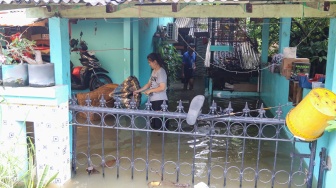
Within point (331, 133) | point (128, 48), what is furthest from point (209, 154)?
point (128, 48)

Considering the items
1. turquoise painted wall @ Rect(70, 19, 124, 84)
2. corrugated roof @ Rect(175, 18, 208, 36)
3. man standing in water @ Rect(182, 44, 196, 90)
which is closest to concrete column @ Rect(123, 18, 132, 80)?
turquoise painted wall @ Rect(70, 19, 124, 84)

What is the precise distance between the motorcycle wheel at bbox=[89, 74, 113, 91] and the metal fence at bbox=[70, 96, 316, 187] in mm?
2419

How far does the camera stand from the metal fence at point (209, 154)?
4.06m

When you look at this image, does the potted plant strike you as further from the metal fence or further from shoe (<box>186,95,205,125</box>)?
shoe (<box>186,95,205,125</box>)

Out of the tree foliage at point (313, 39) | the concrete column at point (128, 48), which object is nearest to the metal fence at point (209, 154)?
the concrete column at point (128, 48)

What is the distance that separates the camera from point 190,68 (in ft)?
39.8

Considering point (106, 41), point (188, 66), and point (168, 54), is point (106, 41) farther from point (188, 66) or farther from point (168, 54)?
point (188, 66)

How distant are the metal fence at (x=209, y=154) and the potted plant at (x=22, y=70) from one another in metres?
0.50

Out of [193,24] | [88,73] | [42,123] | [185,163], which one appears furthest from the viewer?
[193,24]

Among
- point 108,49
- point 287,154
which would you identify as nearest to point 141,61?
point 108,49

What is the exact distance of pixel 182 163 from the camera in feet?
17.3

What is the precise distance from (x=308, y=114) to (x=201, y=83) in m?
10.7

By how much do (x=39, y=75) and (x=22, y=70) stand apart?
0.25 metres

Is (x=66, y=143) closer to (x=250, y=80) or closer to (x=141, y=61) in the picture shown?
(x=141, y=61)
